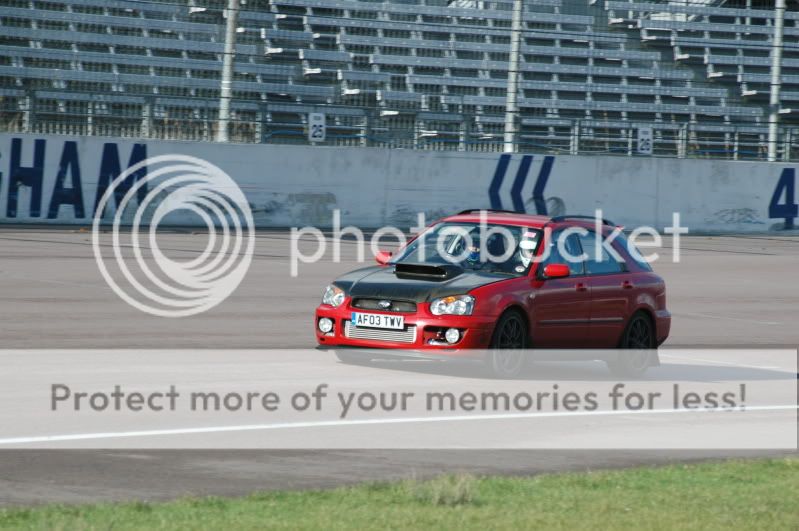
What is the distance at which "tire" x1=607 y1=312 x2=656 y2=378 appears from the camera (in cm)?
1336

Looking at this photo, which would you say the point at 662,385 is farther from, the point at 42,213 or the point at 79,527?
the point at 42,213

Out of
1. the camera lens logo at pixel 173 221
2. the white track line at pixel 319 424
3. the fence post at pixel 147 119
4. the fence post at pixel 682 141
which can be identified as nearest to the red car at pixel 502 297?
the white track line at pixel 319 424

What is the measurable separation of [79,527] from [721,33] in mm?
41953

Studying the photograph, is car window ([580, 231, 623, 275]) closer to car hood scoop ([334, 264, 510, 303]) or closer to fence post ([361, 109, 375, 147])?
car hood scoop ([334, 264, 510, 303])

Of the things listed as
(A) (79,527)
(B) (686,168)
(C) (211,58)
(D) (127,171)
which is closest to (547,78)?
(B) (686,168)

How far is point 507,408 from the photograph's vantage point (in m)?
10.6

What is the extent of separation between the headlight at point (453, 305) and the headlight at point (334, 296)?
Answer: 903 millimetres

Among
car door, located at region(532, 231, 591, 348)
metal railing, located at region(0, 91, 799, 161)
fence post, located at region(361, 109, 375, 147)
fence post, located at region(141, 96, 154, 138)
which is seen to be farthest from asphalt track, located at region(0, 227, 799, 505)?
fence post, located at region(361, 109, 375, 147)

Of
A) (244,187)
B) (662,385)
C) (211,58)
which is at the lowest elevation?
(662,385)

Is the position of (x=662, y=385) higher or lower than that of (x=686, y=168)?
lower

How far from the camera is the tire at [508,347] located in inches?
476

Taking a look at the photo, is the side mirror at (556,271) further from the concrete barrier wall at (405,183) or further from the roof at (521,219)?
the concrete barrier wall at (405,183)

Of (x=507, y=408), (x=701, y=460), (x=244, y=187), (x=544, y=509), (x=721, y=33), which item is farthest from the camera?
(x=721, y=33)

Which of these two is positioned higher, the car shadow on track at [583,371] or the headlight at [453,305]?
the headlight at [453,305]
